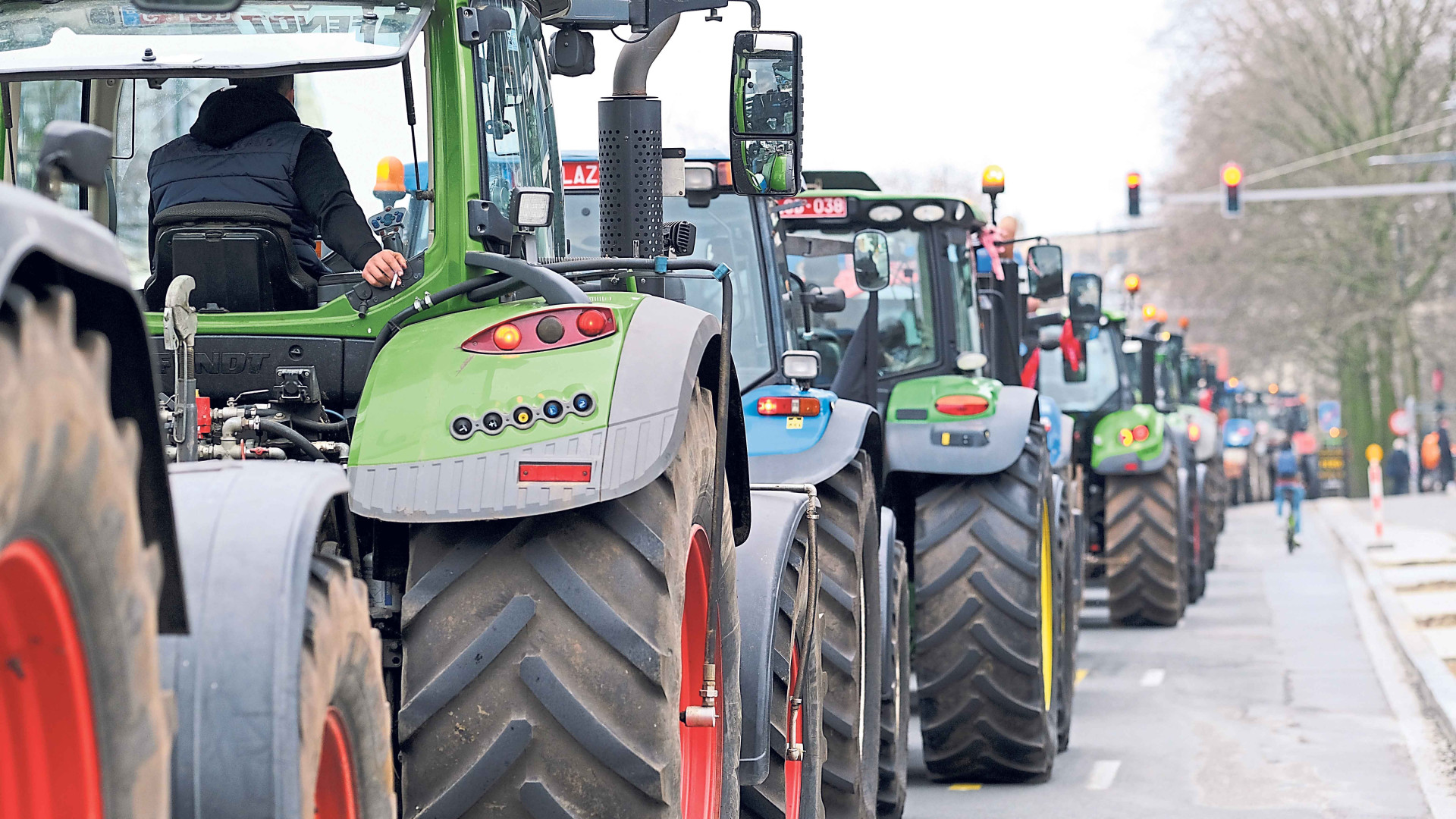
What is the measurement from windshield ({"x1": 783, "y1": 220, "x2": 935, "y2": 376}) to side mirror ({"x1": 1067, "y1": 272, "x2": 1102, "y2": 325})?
3.80 metres

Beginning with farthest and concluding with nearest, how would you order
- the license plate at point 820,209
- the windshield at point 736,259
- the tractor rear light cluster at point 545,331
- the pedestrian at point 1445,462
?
the pedestrian at point 1445,462 → the license plate at point 820,209 → the windshield at point 736,259 → the tractor rear light cluster at point 545,331

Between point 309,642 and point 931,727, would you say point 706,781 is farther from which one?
point 931,727

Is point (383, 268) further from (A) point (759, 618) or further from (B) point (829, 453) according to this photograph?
(B) point (829, 453)

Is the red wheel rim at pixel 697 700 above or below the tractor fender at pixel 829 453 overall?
below

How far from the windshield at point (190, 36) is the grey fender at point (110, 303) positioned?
1.95m

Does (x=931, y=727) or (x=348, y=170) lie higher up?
(x=348, y=170)

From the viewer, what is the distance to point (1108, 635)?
1761 cm

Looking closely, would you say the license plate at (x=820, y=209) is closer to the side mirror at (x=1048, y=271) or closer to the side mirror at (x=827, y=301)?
the side mirror at (x=827, y=301)

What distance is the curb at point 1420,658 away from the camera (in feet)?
38.4

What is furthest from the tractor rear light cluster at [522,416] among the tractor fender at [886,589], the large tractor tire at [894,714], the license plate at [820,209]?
the license plate at [820,209]

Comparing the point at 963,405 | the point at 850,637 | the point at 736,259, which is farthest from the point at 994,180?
the point at 850,637

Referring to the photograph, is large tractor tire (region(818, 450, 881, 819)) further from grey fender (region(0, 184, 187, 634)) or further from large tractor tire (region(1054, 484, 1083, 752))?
grey fender (region(0, 184, 187, 634))

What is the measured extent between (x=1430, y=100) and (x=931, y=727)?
133ft

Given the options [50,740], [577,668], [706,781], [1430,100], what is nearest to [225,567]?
[50,740]
